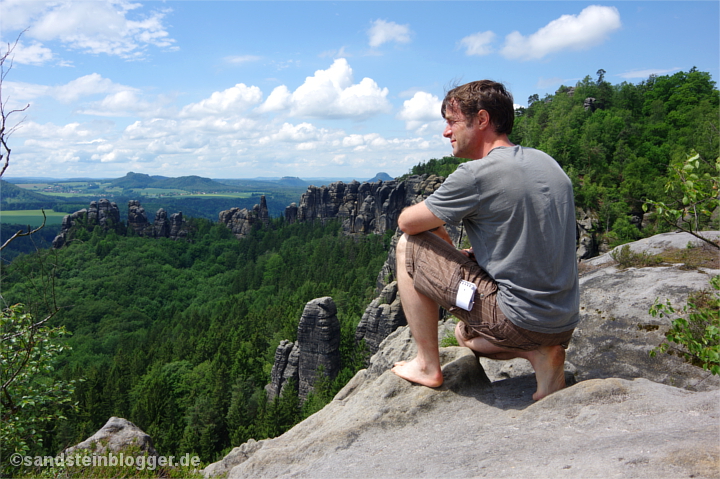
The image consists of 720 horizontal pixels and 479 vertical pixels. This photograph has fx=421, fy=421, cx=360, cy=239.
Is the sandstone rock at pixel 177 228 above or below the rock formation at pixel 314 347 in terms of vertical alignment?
above

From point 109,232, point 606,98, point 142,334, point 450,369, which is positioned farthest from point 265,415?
point 109,232

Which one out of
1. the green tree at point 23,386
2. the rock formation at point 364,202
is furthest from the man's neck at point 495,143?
the rock formation at point 364,202

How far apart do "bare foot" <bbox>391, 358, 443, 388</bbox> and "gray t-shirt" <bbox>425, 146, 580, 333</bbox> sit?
1013 mm

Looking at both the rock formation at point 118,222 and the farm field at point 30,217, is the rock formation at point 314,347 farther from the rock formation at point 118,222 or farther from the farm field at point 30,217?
the farm field at point 30,217

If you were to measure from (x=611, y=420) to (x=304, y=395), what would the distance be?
101 feet

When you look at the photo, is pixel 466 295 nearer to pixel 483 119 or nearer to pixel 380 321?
pixel 483 119

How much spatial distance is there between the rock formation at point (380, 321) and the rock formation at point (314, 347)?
228 centimetres

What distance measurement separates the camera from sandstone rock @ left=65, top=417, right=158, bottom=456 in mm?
6711

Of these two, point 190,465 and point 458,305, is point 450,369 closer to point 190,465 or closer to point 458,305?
point 458,305

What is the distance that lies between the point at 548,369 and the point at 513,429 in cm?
59

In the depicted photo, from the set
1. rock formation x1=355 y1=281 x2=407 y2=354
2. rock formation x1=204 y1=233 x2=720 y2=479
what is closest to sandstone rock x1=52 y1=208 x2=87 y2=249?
rock formation x1=355 y1=281 x2=407 y2=354

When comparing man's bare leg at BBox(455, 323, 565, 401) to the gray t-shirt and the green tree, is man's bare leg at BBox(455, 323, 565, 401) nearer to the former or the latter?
the gray t-shirt

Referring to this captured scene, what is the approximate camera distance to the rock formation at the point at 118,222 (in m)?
85.1

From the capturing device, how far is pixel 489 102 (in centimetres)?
308
